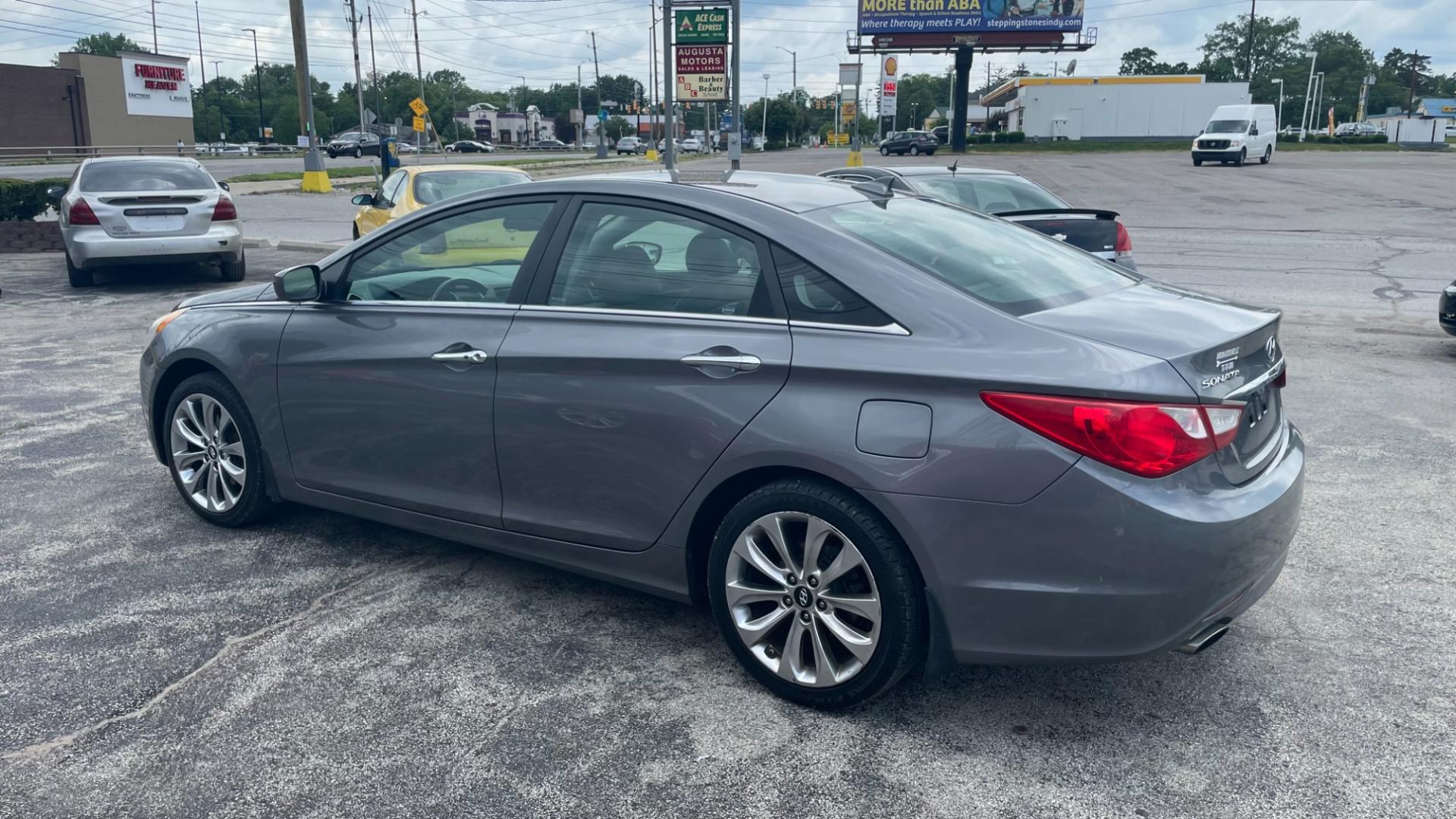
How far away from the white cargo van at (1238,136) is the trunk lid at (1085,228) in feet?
119

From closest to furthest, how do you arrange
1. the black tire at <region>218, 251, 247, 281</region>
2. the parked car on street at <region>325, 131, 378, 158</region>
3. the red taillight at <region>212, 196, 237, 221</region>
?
1. the red taillight at <region>212, 196, 237, 221</region>
2. the black tire at <region>218, 251, 247, 281</region>
3. the parked car on street at <region>325, 131, 378, 158</region>

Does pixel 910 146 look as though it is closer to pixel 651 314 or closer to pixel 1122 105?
pixel 1122 105

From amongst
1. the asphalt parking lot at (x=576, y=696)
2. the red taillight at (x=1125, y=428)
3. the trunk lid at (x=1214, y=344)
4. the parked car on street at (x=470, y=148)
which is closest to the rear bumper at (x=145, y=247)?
the asphalt parking lot at (x=576, y=696)

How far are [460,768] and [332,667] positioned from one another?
2.76 feet

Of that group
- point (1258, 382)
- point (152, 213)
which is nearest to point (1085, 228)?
point (1258, 382)

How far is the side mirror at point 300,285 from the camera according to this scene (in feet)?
14.6

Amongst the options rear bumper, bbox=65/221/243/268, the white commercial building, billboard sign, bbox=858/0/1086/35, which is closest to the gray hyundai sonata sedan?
rear bumper, bbox=65/221/243/268

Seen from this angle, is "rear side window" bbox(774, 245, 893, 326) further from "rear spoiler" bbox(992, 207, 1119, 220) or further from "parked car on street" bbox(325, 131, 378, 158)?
"parked car on street" bbox(325, 131, 378, 158)

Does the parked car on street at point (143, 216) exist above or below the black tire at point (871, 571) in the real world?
above

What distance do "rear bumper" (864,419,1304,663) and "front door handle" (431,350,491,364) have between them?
5.17 ft

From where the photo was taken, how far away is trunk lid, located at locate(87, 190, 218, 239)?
1251 centimetres

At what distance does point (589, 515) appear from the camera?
372cm

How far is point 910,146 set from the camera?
59.9m

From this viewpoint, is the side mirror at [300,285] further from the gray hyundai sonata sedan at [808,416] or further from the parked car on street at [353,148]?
the parked car on street at [353,148]
